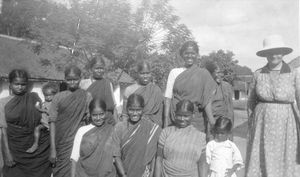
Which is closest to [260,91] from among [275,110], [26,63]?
[275,110]

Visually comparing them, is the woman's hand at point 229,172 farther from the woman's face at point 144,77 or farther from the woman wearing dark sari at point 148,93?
the woman's face at point 144,77

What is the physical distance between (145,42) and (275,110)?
324 inches

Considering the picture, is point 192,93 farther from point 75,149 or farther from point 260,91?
point 75,149

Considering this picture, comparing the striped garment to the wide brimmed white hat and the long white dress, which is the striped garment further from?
the wide brimmed white hat

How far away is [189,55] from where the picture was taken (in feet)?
15.7

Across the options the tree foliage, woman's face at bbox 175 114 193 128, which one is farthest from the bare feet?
the tree foliage

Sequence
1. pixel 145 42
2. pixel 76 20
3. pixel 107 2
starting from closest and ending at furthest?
pixel 76 20
pixel 107 2
pixel 145 42

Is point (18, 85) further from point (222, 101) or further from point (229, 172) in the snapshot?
point (222, 101)

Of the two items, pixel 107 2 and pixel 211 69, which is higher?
pixel 107 2

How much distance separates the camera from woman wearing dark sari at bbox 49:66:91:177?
460 cm

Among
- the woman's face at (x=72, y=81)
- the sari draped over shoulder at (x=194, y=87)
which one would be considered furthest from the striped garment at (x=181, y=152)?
the woman's face at (x=72, y=81)

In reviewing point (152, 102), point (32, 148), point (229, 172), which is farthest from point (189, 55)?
point (32, 148)

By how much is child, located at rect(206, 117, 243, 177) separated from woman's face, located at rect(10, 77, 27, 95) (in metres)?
2.65

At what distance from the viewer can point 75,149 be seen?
4078 millimetres
